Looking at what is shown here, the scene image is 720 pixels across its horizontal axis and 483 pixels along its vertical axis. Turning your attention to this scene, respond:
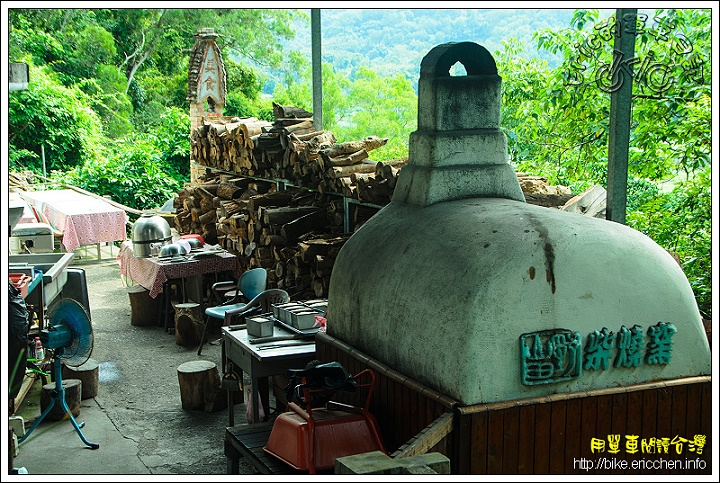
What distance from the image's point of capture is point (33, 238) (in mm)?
13328

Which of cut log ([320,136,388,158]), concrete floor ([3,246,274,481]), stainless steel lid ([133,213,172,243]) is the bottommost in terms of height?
concrete floor ([3,246,274,481])

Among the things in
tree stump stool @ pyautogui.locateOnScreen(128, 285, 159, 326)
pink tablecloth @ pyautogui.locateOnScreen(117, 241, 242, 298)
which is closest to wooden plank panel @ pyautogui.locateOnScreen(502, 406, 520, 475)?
pink tablecloth @ pyautogui.locateOnScreen(117, 241, 242, 298)

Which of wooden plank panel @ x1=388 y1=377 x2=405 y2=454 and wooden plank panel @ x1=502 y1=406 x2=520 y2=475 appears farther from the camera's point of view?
wooden plank panel @ x1=388 y1=377 x2=405 y2=454

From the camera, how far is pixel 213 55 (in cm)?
1628

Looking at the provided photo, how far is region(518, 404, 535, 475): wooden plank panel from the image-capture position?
507 cm

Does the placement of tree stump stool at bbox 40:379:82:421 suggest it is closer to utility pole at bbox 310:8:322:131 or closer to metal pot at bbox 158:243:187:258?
metal pot at bbox 158:243:187:258

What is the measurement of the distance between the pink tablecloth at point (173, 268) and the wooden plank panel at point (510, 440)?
286 inches

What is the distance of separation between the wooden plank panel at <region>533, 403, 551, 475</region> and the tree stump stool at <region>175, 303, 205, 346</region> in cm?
666

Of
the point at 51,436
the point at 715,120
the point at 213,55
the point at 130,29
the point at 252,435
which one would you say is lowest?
the point at 51,436

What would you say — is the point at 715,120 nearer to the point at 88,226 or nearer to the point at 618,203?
the point at 618,203

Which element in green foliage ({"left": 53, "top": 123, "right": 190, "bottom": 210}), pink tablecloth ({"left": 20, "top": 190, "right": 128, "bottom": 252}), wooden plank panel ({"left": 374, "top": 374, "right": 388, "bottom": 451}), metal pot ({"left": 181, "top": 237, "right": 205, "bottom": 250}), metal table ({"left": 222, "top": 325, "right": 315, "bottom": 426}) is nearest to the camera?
wooden plank panel ({"left": 374, "top": 374, "right": 388, "bottom": 451})

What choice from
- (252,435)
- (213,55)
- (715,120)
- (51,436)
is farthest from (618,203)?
(213,55)

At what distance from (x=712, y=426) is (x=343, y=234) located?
18.7ft

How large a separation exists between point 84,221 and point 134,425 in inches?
331
